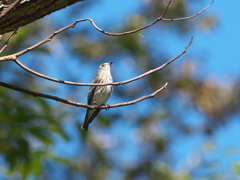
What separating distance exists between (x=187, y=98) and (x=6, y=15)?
Answer: 49.5 feet

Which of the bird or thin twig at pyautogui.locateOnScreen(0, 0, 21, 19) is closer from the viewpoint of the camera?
thin twig at pyautogui.locateOnScreen(0, 0, 21, 19)

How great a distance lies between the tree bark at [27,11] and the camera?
10.9 feet

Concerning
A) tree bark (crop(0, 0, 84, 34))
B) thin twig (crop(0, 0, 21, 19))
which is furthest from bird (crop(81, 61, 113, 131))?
thin twig (crop(0, 0, 21, 19))

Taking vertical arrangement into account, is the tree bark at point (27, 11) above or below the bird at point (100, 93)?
below

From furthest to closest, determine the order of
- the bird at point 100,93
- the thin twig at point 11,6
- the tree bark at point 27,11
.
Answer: the bird at point 100,93 → the tree bark at point 27,11 → the thin twig at point 11,6

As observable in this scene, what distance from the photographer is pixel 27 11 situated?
337cm

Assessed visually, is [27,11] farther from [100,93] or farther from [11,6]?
[100,93]

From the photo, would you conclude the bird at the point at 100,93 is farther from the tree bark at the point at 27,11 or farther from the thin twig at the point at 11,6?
the thin twig at the point at 11,6

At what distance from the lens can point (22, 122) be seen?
19.1 feet

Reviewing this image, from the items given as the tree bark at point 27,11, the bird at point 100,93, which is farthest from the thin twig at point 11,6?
the bird at point 100,93

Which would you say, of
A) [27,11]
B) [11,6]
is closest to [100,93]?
[27,11]

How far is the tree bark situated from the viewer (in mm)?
3332

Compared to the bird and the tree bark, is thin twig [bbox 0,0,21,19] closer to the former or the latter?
the tree bark

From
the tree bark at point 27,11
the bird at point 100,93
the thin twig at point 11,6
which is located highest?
the bird at point 100,93
